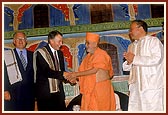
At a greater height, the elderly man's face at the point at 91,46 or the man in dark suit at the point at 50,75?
the elderly man's face at the point at 91,46

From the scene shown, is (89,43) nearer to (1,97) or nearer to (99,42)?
(99,42)

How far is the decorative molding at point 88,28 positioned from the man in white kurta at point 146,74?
17cm

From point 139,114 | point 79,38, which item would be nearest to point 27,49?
point 79,38

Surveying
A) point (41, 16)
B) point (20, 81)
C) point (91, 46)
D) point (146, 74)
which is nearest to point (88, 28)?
point (91, 46)

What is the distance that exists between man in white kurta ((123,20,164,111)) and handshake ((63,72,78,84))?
0.53 meters

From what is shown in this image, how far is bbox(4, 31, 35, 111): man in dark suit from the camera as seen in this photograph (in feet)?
14.8

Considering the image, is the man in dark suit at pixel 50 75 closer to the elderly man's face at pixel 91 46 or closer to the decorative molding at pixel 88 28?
the decorative molding at pixel 88 28

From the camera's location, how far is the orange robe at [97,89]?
14.6 feet

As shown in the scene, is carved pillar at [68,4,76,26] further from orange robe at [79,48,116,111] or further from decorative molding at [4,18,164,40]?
orange robe at [79,48,116,111]

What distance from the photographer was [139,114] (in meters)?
4.42

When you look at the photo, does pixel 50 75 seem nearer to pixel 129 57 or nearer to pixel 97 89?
pixel 97 89

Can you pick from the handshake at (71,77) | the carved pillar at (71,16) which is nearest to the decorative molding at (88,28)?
the carved pillar at (71,16)

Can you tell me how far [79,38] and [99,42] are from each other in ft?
0.70

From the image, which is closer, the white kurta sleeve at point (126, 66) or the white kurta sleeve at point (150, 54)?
the white kurta sleeve at point (150, 54)
